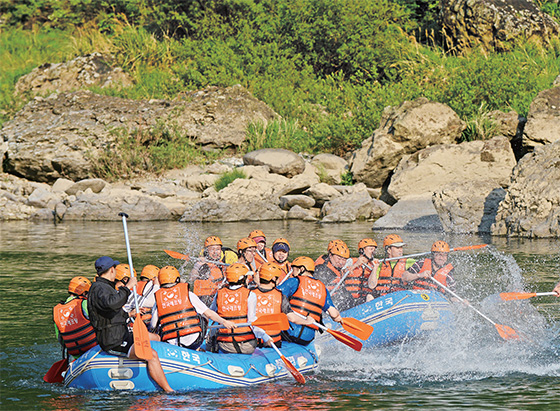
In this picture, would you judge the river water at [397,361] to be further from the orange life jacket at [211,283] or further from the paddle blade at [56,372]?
the orange life jacket at [211,283]

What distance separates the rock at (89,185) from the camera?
80.8 feet

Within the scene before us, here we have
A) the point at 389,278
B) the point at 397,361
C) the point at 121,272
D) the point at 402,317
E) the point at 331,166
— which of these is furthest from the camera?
the point at 331,166

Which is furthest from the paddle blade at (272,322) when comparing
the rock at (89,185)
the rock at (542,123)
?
the rock at (89,185)

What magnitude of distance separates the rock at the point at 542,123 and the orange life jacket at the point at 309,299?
1486 cm

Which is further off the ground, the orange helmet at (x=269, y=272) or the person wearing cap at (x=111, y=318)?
the orange helmet at (x=269, y=272)

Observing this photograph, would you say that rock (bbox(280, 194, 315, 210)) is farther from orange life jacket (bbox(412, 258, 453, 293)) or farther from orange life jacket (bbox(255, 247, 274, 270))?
orange life jacket (bbox(412, 258, 453, 293))

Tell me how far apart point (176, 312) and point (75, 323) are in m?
1.00

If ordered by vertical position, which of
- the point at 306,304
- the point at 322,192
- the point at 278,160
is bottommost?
the point at 306,304

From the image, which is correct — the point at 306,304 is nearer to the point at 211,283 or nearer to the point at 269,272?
the point at 269,272

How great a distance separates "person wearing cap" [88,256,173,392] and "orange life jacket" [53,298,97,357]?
287 millimetres

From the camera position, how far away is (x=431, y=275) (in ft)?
33.5

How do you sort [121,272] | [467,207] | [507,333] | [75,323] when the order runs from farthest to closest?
[467,207] → [507,333] → [121,272] → [75,323]

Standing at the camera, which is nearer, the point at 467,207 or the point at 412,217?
the point at 467,207

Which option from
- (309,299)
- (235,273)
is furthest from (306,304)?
(235,273)
